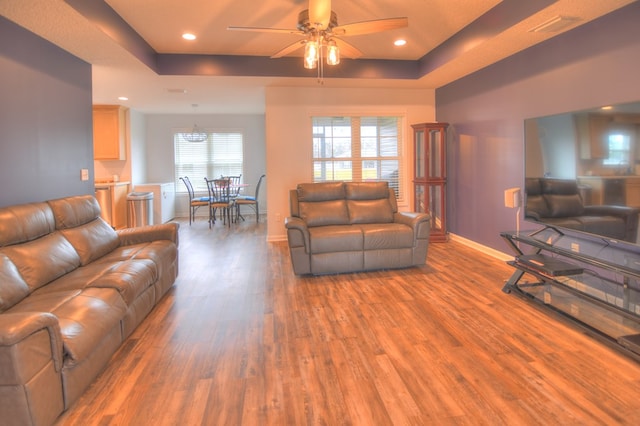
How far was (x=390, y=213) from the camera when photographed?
4.61 m

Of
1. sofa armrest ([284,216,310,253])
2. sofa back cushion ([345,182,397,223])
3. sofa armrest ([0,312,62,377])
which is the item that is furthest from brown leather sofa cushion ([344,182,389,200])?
sofa armrest ([0,312,62,377])

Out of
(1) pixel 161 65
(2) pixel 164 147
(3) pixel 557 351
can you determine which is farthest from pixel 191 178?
(3) pixel 557 351

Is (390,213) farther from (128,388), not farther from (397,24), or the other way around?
(128,388)

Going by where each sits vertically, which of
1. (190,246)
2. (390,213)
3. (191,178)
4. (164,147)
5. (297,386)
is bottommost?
(297,386)

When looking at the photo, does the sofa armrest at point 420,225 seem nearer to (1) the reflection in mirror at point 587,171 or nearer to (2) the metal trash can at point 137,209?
(1) the reflection in mirror at point 587,171

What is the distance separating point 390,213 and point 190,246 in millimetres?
3103

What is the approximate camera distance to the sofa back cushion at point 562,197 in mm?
2951

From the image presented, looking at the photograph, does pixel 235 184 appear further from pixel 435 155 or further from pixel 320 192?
pixel 435 155

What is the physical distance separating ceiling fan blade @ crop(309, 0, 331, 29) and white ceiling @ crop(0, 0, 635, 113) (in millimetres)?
764

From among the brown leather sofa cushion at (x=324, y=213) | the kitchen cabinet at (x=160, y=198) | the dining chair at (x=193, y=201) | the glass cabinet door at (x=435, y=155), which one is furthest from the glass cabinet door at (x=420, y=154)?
the kitchen cabinet at (x=160, y=198)

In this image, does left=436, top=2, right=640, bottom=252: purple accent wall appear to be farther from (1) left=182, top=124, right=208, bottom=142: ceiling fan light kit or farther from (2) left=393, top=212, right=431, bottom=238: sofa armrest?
(1) left=182, top=124, right=208, bottom=142: ceiling fan light kit

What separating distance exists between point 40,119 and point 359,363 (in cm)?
350

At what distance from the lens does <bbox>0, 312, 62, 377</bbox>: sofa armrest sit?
1.46 metres

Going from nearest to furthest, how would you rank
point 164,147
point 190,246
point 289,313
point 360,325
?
point 360,325 → point 289,313 → point 190,246 → point 164,147
